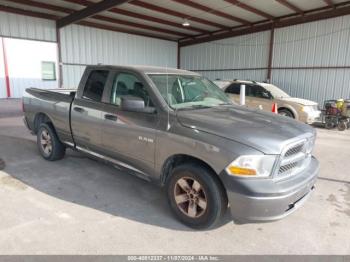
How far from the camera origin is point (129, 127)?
3.47 metres

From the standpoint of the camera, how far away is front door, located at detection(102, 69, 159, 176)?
3299 mm

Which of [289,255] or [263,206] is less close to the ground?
[263,206]

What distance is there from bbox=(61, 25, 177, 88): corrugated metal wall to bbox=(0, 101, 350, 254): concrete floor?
12710mm

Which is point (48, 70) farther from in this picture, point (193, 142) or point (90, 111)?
point (193, 142)

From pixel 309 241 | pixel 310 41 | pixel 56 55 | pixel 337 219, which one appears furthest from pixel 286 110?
pixel 56 55

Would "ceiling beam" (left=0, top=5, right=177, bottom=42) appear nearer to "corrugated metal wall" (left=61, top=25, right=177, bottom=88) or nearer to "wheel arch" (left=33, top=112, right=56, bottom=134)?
"corrugated metal wall" (left=61, top=25, right=177, bottom=88)

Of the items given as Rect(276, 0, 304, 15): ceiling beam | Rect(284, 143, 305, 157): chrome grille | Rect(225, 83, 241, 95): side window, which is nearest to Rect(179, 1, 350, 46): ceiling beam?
Rect(276, 0, 304, 15): ceiling beam

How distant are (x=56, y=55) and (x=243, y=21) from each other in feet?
36.0

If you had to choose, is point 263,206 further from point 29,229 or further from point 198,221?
point 29,229

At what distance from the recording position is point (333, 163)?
5789 millimetres

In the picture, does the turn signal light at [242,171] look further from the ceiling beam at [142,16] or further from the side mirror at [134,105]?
the ceiling beam at [142,16]

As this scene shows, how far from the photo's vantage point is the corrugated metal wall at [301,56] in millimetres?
13023

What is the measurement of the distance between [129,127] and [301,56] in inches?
540

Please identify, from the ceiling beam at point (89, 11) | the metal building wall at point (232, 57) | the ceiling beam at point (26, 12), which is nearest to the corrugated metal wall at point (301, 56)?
the metal building wall at point (232, 57)
